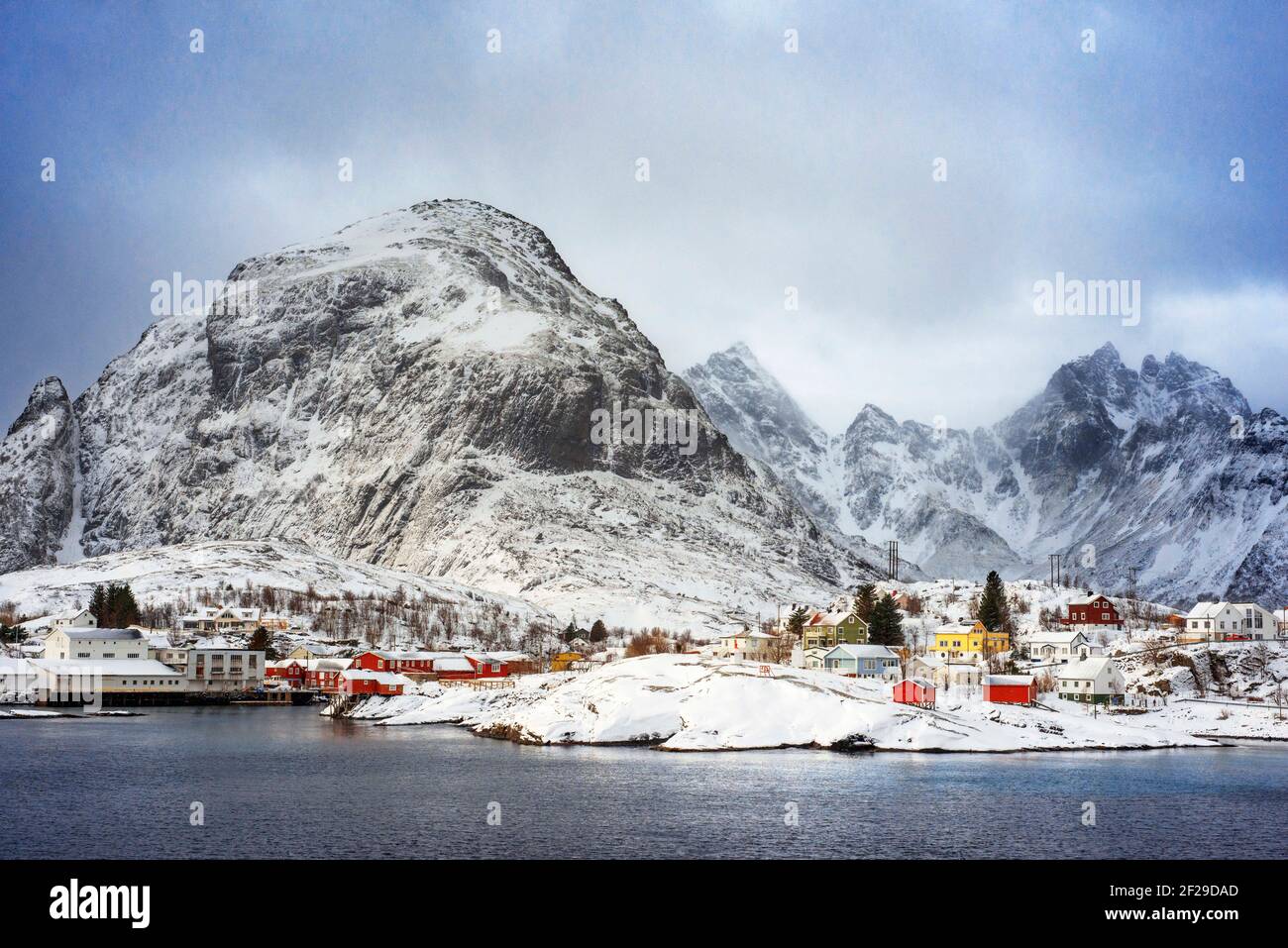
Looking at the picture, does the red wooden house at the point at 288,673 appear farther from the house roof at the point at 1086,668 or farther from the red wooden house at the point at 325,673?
the house roof at the point at 1086,668

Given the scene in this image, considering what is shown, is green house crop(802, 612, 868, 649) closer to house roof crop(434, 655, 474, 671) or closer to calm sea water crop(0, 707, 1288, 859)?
house roof crop(434, 655, 474, 671)

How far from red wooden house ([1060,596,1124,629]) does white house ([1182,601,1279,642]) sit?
23.4 m

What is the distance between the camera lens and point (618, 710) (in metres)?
110

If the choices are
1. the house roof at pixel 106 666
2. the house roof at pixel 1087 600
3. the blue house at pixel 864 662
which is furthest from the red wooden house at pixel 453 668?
the house roof at pixel 1087 600

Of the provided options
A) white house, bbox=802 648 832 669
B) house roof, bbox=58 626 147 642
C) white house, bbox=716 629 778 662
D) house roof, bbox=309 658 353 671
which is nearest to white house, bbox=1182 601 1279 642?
white house, bbox=802 648 832 669

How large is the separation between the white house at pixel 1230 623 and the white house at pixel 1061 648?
12.9 meters

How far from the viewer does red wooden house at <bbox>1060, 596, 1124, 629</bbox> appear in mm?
185000

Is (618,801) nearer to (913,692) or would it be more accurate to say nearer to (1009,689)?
(913,692)

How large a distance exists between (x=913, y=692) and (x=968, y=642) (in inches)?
1845

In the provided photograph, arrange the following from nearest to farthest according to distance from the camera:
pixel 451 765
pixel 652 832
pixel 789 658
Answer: pixel 652 832 → pixel 451 765 → pixel 789 658

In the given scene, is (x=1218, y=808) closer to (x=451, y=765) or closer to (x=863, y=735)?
(x=863, y=735)
